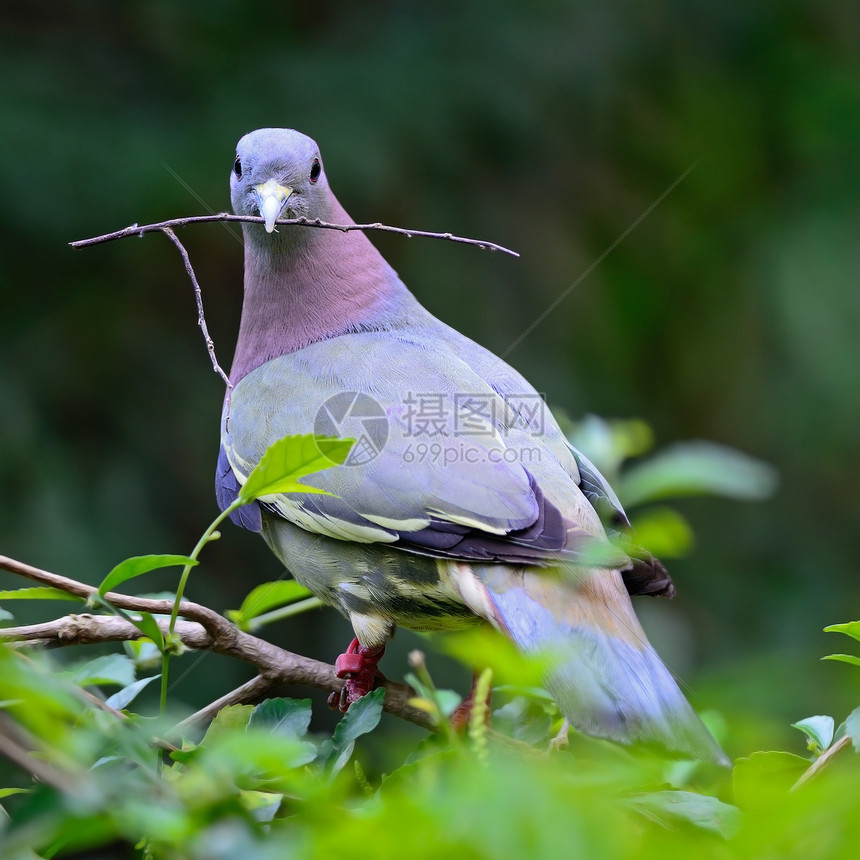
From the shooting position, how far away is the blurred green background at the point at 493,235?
3.71 metres

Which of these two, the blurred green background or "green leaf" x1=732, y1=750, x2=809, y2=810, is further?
the blurred green background

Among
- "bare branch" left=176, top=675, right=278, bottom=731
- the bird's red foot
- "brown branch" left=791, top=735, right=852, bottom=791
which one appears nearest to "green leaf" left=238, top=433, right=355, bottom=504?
"bare branch" left=176, top=675, right=278, bottom=731

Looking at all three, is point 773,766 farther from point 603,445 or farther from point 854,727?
point 603,445

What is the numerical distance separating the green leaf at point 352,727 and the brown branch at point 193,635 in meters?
0.29

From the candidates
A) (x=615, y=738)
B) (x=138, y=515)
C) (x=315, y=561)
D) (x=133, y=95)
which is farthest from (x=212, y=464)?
(x=615, y=738)

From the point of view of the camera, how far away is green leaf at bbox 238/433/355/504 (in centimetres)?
108

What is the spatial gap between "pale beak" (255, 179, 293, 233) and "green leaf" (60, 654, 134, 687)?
1126 millimetres

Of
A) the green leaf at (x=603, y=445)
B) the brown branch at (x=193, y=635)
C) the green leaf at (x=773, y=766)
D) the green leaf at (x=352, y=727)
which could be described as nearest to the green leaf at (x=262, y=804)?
the green leaf at (x=352, y=727)

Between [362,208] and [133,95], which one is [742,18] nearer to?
[362,208]

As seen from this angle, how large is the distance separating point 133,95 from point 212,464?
1440mm

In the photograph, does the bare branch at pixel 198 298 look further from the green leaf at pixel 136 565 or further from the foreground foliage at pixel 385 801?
the foreground foliage at pixel 385 801

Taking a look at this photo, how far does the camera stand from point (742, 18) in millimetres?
4344

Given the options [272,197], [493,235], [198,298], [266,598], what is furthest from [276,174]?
[493,235]

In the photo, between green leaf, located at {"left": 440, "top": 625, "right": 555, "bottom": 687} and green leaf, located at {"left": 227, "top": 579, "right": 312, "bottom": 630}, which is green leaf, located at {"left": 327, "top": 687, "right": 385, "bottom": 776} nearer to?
green leaf, located at {"left": 227, "top": 579, "right": 312, "bottom": 630}
